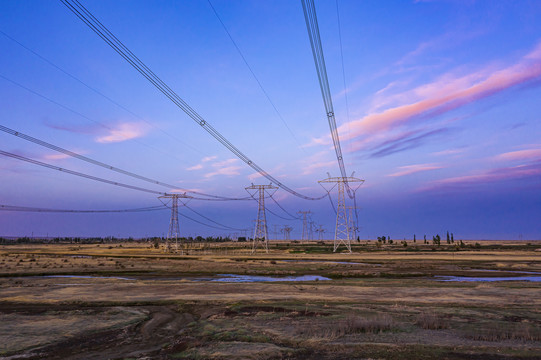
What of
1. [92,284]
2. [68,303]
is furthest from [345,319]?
[92,284]

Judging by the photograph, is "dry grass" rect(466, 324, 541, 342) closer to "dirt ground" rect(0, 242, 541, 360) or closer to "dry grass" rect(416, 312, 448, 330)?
"dirt ground" rect(0, 242, 541, 360)

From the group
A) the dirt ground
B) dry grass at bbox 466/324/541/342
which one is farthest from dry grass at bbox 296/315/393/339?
dry grass at bbox 466/324/541/342

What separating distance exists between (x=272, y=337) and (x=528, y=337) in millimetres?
10431

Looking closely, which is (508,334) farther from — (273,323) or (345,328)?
(273,323)

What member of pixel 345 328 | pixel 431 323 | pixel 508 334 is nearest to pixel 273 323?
pixel 345 328

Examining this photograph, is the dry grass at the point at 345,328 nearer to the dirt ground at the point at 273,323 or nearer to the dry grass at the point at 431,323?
the dirt ground at the point at 273,323

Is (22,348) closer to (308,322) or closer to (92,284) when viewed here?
(308,322)

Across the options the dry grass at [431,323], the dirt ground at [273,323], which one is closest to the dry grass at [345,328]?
the dirt ground at [273,323]

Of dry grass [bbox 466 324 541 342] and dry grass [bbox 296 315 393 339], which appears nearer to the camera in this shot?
dry grass [bbox 466 324 541 342]

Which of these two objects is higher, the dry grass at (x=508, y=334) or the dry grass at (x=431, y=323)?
the dry grass at (x=431, y=323)

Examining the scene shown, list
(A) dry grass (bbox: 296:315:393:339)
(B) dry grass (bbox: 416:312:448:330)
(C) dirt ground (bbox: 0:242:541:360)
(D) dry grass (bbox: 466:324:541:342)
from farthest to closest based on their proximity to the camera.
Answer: (B) dry grass (bbox: 416:312:448:330)
(A) dry grass (bbox: 296:315:393:339)
(D) dry grass (bbox: 466:324:541:342)
(C) dirt ground (bbox: 0:242:541:360)

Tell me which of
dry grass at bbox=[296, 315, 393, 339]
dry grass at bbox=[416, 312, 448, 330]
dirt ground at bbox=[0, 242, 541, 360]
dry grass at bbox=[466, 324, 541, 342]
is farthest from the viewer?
dry grass at bbox=[416, 312, 448, 330]

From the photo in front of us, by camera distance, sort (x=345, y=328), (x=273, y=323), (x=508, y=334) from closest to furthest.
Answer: (x=508, y=334) → (x=345, y=328) → (x=273, y=323)

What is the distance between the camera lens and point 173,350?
14.7 m
